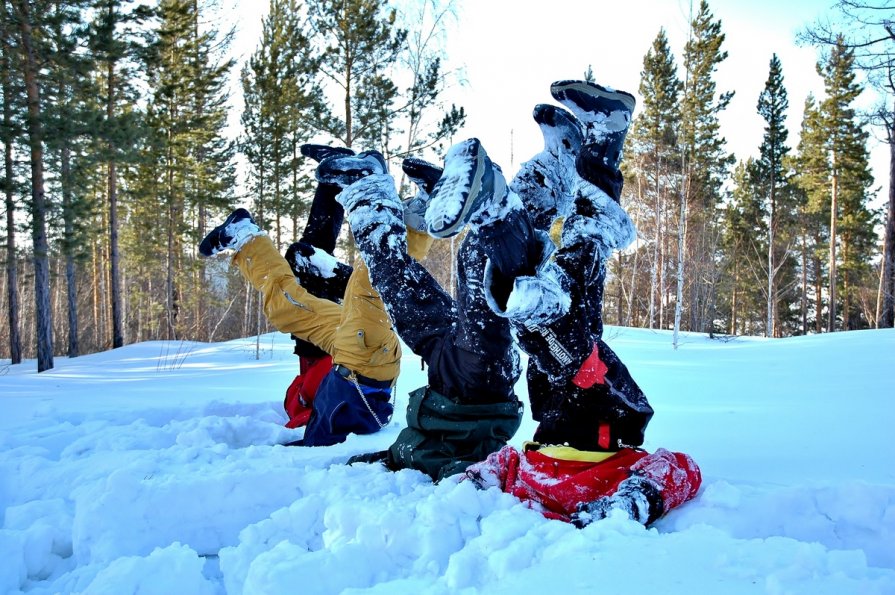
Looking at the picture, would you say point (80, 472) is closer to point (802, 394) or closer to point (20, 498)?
point (20, 498)

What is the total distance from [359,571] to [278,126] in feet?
54.2

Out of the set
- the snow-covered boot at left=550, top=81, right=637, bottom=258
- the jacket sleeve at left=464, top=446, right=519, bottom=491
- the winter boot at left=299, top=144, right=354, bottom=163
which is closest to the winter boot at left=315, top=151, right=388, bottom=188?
the winter boot at left=299, top=144, right=354, bottom=163

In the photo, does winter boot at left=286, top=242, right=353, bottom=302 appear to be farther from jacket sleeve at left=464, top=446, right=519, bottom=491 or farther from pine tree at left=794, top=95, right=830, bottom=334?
pine tree at left=794, top=95, right=830, bottom=334

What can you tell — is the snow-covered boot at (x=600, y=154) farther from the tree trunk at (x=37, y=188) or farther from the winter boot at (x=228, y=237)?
the tree trunk at (x=37, y=188)

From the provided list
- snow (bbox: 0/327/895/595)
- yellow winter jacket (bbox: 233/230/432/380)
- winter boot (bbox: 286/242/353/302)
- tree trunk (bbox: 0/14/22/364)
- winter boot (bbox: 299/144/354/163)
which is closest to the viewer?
snow (bbox: 0/327/895/595)

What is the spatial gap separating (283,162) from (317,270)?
589 inches

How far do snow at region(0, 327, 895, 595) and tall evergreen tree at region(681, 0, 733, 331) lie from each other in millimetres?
10902

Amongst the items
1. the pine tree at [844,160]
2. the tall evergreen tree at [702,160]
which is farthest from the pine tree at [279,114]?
the pine tree at [844,160]

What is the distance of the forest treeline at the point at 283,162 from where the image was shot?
360 inches

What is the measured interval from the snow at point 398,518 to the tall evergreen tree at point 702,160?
35.8 feet

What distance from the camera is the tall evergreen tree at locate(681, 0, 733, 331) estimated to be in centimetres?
1166

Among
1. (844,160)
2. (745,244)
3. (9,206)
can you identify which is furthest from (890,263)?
(9,206)

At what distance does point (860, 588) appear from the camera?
31.9 inches

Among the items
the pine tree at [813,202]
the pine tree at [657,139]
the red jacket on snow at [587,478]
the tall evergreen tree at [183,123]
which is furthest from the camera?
the pine tree at [813,202]
